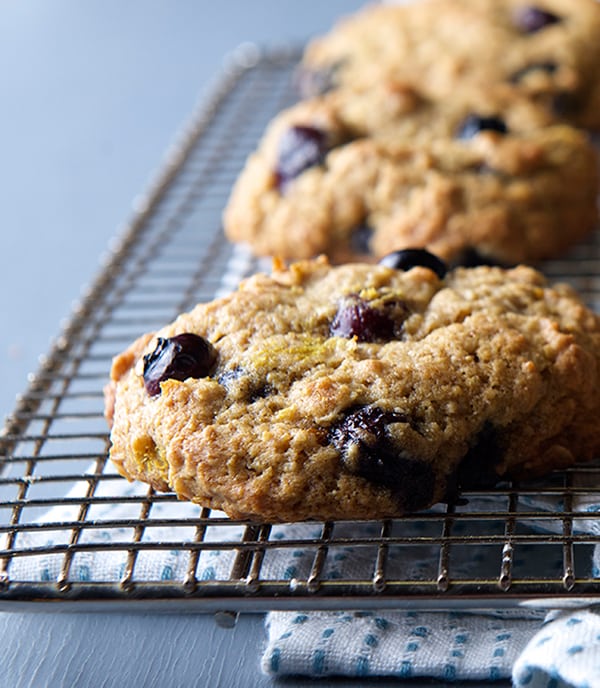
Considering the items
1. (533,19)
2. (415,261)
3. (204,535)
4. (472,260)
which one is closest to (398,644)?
(204,535)

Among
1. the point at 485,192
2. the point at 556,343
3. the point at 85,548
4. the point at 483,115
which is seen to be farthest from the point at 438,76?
the point at 85,548

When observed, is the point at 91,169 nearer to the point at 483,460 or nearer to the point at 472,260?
the point at 472,260

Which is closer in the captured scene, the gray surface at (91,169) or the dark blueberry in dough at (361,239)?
the gray surface at (91,169)

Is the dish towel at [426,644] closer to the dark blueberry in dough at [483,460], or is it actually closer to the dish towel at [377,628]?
the dish towel at [377,628]

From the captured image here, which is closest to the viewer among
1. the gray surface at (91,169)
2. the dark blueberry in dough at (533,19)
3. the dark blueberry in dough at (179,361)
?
the gray surface at (91,169)

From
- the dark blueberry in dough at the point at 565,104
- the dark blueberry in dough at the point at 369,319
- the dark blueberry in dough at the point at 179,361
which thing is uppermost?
the dark blueberry in dough at the point at 179,361

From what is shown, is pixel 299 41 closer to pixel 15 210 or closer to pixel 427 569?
pixel 15 210

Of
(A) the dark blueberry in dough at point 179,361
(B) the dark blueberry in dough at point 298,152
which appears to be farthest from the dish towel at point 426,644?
(B) the dark blueberry in dough at point 298,152
